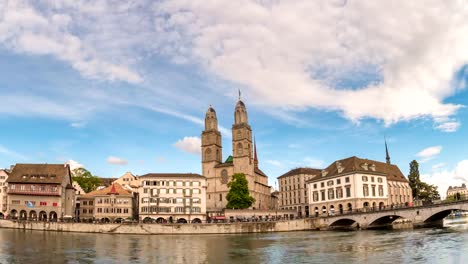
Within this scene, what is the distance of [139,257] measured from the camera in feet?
145

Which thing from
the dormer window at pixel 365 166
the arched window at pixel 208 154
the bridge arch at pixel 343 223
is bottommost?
the bridge arch at pixel 343 223

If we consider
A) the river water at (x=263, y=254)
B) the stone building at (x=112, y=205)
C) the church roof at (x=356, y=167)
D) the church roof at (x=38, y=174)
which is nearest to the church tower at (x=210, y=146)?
the stone building at (x=112, y=205)

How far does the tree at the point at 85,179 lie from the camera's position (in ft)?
447

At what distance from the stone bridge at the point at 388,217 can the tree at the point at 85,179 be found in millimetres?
75544

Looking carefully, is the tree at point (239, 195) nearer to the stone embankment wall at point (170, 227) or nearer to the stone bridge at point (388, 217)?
the stone embankment wall at point (170, 227)

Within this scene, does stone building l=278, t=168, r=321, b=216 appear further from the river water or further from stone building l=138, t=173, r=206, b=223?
the river water

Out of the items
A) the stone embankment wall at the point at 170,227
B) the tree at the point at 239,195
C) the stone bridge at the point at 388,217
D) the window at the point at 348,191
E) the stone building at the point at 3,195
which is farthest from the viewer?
the tree at the point at 239,195

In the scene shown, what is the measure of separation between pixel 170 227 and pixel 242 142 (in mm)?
53627

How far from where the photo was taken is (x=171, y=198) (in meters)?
107

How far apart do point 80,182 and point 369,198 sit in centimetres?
8386

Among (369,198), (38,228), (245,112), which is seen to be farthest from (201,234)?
(245,112)

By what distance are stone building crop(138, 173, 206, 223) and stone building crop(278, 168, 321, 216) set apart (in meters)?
42.4

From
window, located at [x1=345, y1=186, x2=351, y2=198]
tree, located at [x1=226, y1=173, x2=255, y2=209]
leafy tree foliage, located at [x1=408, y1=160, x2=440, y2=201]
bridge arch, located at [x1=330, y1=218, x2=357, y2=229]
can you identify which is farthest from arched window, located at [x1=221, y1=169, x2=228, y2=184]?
leafy tree foliage, located at [x1=408, y1=160, x2=440, y2=201]

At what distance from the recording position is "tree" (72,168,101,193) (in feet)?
447
